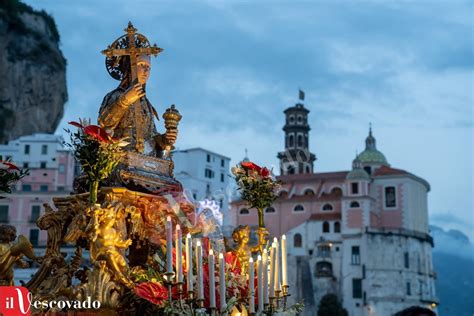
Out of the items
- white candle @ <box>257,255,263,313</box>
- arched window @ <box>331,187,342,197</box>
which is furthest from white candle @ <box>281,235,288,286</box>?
arched window @ <box>331,187,342,197</box>

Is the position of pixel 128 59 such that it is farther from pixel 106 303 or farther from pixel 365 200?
pixel 365 200

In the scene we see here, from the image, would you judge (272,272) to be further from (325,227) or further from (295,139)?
(295,139)

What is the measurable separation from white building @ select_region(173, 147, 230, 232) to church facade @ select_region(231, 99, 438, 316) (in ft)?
8.53

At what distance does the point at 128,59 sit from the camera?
10367 millimetres

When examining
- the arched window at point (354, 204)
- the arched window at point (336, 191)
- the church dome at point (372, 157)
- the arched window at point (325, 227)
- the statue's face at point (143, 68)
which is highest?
the church dome at point (372, 157)

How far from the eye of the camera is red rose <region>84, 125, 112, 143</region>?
795 centimetres

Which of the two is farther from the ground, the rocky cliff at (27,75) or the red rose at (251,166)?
the rocky cliff at (27,75)

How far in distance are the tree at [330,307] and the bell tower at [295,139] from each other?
89.0 ft

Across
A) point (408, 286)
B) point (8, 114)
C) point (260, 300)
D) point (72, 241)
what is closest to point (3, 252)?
point (72, 241)

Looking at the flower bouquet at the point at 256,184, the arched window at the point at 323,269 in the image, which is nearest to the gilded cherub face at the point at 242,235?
the flower bouquet at the point at 256,184

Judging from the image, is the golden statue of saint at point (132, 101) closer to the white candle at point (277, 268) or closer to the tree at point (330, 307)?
the white candle at point (277, 268)

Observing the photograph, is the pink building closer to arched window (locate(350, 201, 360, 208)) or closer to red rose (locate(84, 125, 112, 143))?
arched window (locate(350, 201, 360, 208))

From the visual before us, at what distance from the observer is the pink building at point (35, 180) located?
186 feet

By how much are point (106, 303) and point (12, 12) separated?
71.5 metres
